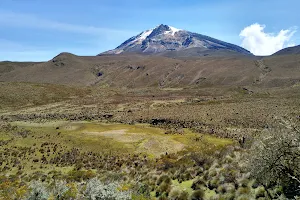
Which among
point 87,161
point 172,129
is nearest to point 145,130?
point 172,129

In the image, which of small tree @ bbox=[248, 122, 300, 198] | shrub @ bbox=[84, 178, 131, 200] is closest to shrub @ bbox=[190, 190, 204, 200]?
small tree @ bbox=[248, 122, 300, 198]

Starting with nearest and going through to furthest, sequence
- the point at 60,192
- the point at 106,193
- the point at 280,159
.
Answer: the point at 280,159 → the point at 106,193 → the point at 60,192

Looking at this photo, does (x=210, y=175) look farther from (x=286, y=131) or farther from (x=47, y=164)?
(x=47, y=164)

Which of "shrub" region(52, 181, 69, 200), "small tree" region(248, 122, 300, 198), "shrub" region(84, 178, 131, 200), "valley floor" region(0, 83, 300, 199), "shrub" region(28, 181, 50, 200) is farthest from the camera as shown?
"valley floor" region(0, 83, 300, 199)

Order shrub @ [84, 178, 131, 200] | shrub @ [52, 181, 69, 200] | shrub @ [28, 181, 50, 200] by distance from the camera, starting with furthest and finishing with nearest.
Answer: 1. shrub @ [52, 181, 69, 200]
2. shrub @ [28, 181, 50, 200]
3. shrub @ [84, 178, 131, 200]

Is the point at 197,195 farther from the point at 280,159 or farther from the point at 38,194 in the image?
the point at 38,194

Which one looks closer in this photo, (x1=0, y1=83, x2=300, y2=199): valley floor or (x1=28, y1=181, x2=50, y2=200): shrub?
(x1=28, y1=181, x2=50, y2=200): shrub

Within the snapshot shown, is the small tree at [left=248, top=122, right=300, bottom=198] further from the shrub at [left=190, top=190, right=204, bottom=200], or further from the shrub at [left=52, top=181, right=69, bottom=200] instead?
the shrub at [left=52, top=181, right=69, bottom=200]

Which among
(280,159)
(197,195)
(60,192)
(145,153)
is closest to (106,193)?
(60,192)
